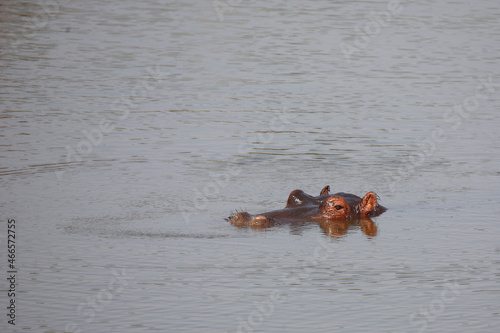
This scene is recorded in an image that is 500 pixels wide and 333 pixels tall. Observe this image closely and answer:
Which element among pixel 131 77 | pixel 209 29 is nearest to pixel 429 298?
pixel 131 77

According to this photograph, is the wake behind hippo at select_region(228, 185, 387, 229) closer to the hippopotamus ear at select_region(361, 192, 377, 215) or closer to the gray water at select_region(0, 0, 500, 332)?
the hippopotamus ear at select_region(361, 192, 377, 215)

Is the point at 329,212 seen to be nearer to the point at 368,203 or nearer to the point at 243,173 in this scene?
the point at 368,203

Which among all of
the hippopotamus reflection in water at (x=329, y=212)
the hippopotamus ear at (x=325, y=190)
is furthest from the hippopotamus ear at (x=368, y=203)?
the hippopotamus ear at (x=325, y=190)

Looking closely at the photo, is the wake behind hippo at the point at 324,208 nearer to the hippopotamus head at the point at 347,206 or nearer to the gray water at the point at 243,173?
the hippopotamus head at the point at 347,206

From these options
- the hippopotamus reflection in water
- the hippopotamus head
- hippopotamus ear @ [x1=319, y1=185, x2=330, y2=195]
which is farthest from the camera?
hippopotamus ear @ [x1=319, y1=185, x2=330, y2=195]

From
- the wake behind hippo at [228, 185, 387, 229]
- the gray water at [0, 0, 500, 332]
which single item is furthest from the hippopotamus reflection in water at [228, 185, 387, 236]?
the gray water at [0, 0, 500, 332]

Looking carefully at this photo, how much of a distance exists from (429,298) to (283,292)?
1371 millimetres

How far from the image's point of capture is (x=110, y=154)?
14508mm

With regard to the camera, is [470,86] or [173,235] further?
[470,86]

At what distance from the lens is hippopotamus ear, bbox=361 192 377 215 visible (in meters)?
11.3

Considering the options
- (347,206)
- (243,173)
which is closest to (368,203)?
(347,206)

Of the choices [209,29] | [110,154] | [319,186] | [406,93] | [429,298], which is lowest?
[429,298]

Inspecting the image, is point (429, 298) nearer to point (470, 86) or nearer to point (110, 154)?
point (110, 154)

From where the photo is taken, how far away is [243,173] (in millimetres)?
13516
